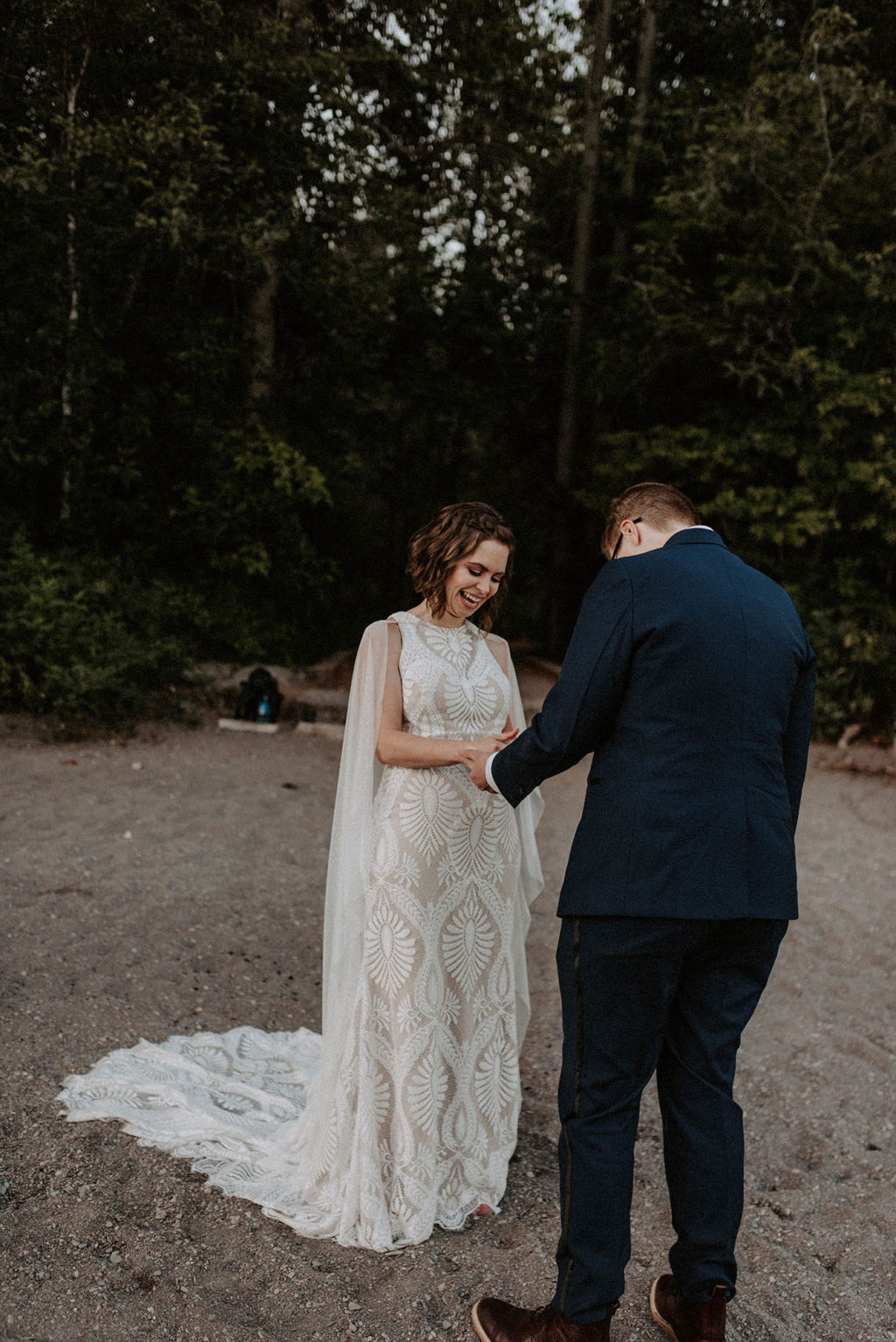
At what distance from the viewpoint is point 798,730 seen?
6.75 feet

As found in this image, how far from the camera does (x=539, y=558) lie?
15023 millimetres

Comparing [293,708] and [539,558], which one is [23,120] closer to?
[293,708]

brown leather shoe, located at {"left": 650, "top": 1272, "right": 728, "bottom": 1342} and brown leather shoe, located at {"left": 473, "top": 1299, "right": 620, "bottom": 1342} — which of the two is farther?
brown leather shoe, located at {"left": 650, "top": 1272, "right": 728, "bottom": 1342}

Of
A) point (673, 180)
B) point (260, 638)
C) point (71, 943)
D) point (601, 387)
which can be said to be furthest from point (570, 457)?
point (71, 943)

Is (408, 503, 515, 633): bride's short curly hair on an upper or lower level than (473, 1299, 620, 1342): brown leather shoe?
upper

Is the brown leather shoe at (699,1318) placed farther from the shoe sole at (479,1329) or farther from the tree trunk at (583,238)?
the tree trunk at (583,238)

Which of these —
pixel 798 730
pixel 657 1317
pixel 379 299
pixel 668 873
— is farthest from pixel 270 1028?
pixel 379 299

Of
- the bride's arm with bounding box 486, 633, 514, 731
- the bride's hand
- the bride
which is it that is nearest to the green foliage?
the bride

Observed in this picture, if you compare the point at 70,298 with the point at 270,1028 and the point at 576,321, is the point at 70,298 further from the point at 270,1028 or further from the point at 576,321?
the point at 270,1028

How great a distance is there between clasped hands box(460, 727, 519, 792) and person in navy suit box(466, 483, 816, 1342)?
206mm

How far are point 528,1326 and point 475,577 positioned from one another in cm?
178

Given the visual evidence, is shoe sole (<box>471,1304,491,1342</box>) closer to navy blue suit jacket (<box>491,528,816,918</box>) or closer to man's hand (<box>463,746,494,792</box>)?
navy blue suit jacket (<box>491,528,816,918</box>)

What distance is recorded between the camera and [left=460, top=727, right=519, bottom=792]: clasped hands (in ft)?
7.45

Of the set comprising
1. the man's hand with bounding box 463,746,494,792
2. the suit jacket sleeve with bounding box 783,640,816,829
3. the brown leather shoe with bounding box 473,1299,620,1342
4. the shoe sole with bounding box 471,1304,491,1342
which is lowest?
the shoe sole with bounding box 471,1304,491,1342
